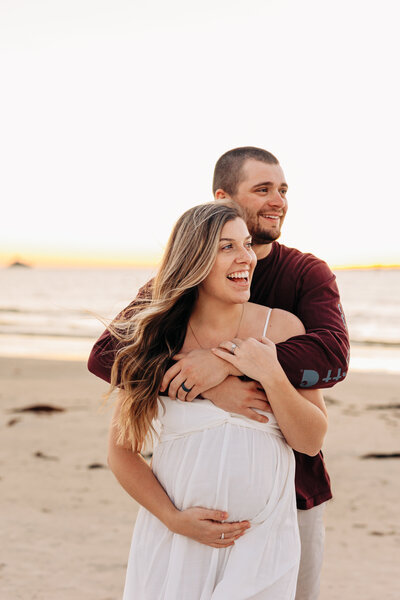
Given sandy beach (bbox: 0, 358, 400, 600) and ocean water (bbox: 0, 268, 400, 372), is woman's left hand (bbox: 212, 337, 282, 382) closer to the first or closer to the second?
ocean water (bbox: 0, 268, 400, 372)

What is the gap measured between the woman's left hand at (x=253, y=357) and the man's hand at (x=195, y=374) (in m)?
0.04

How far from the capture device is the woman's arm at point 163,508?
7.47 ft

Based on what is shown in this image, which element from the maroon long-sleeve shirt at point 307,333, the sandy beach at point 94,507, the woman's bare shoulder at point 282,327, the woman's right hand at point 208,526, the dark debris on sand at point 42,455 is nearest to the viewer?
the woman's right hand at point 208,526

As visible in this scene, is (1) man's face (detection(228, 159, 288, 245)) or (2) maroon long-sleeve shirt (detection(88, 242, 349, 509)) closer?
(2) maroon long-sleeve shirt (detection(88, 242, 349, 509))

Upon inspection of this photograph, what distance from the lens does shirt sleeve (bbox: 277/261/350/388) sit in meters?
2.37

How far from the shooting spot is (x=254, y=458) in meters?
2.34

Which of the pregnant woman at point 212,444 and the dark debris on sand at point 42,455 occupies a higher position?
the pregnant woman at point 212,444

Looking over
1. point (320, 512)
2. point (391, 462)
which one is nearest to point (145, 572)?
point (320, 512)

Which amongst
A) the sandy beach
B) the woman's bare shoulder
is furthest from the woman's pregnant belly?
the sandy beach

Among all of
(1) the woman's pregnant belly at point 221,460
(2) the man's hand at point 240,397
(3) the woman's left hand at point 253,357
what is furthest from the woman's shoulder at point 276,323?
(1) the woman's pregnant belly at point 221,460

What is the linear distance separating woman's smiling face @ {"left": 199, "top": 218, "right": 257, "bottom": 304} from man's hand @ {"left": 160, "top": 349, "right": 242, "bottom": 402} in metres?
0.24

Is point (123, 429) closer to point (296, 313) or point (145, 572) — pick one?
point (145, 572)

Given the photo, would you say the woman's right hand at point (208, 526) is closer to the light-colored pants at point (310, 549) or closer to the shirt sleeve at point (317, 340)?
the shirt sleeve at point (317, 340)

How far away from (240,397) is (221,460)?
236 mm
